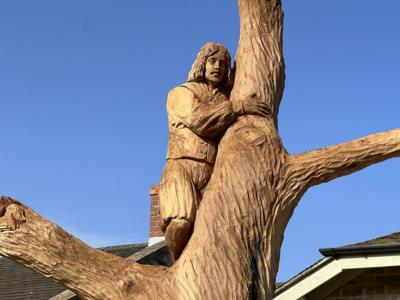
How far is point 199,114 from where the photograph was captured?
17.0 feet

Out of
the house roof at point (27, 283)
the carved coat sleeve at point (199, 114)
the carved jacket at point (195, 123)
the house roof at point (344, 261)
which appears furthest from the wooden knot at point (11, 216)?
the house roof at point (27, 283)

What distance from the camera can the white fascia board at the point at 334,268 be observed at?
9.09 metres

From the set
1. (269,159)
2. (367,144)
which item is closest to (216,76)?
(269,159)

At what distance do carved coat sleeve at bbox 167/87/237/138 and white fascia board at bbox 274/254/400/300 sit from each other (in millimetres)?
4461

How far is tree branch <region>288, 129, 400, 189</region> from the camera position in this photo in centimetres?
519

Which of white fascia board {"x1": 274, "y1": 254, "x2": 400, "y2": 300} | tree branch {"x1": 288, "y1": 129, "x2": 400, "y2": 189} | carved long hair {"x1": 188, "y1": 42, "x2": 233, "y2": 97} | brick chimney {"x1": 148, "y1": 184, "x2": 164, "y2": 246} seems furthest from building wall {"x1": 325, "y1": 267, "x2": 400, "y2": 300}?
carved long hair {"x1": 188, "y1": 42, "x2": 233, "y2": 97}

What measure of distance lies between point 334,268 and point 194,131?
468 centimetres

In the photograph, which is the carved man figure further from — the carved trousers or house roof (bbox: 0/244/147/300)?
house roof (bbox: 0/244/147/300)

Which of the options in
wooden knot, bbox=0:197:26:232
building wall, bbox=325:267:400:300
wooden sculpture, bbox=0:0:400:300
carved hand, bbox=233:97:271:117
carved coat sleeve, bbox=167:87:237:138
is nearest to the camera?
wooden sculpture, bbox=0:0:400:300

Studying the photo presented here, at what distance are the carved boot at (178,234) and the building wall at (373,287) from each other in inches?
207

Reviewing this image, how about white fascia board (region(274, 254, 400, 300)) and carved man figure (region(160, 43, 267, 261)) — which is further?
white fascia board (region(274, 254, 400, 300))

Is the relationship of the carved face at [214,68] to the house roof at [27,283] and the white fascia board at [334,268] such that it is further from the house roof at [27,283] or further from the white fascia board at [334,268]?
the house roof at [27,283]

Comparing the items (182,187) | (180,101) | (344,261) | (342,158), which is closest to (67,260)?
(182,187)

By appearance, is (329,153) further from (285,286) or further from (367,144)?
(285,286)
